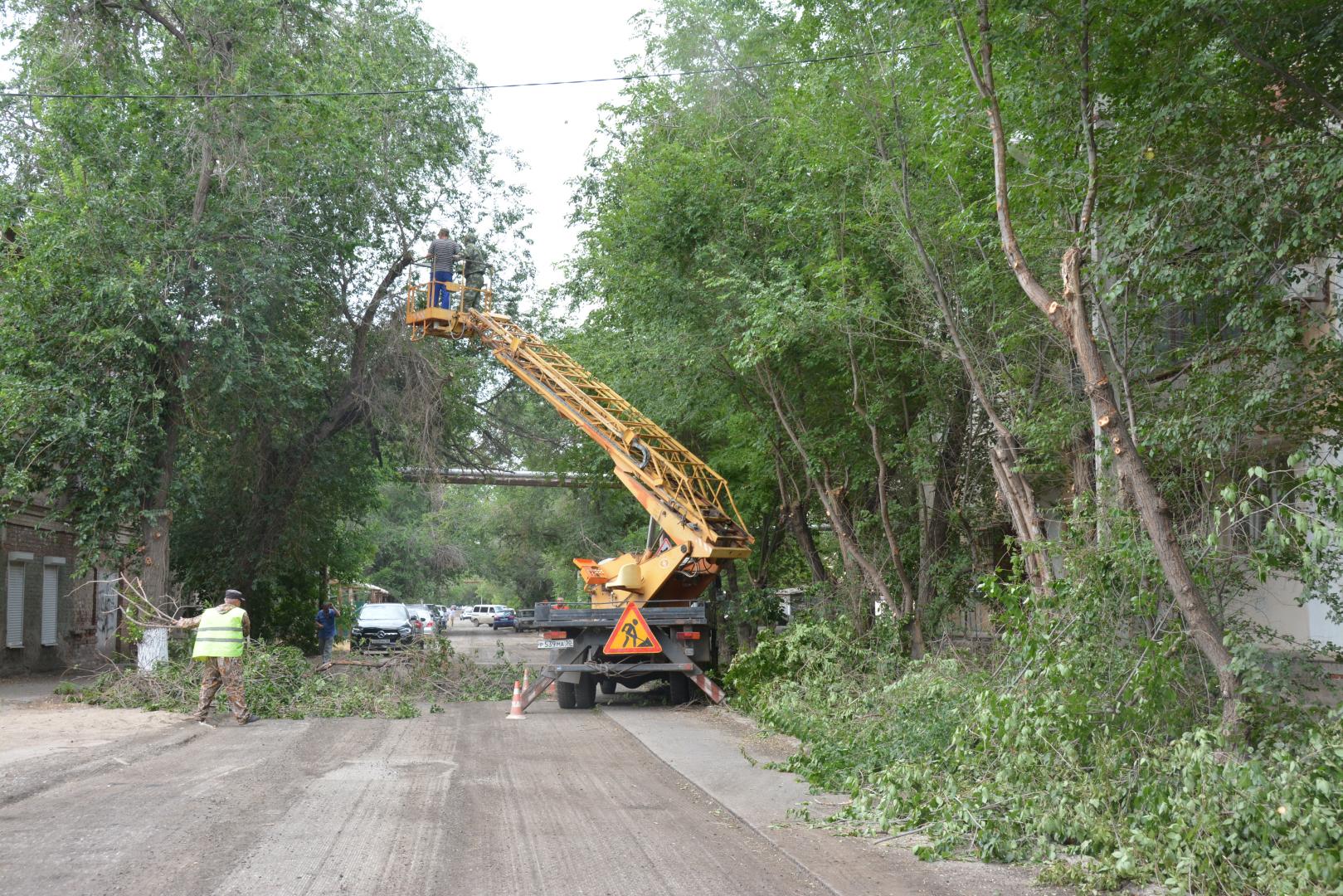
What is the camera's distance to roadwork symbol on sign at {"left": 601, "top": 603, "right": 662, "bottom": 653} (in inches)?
642

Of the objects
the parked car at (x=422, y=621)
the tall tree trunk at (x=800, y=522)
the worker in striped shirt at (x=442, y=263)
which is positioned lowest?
the parked car at (x=422, y=621)

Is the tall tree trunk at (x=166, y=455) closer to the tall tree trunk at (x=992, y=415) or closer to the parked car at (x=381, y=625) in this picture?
the parked car at (x=381, y=625)

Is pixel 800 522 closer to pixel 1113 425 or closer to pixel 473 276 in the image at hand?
pixel 473 276

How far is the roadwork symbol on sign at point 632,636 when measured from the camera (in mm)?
16312

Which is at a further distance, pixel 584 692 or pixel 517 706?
pixel 584 692

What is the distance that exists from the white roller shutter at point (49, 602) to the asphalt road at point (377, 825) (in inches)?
577

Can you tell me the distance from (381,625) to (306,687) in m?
17.0

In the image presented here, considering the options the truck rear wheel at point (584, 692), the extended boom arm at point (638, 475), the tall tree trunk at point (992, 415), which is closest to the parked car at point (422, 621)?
the truck rear wheel at point (584, 692)

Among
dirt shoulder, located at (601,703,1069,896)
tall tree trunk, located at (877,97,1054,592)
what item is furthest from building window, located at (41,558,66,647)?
tall tree trunk, located at (877,97,1054,592)

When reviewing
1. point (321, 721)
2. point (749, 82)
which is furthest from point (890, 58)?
point (321, 721)

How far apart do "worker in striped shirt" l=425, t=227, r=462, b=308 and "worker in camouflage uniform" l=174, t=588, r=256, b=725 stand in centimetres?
636

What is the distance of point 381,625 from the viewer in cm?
3328

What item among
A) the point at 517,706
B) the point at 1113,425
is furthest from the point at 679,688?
the point at 1113,425

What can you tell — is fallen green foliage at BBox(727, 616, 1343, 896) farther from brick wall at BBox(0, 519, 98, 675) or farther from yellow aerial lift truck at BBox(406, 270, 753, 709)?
brick wall at BBox(0, 519, 98, 675)
